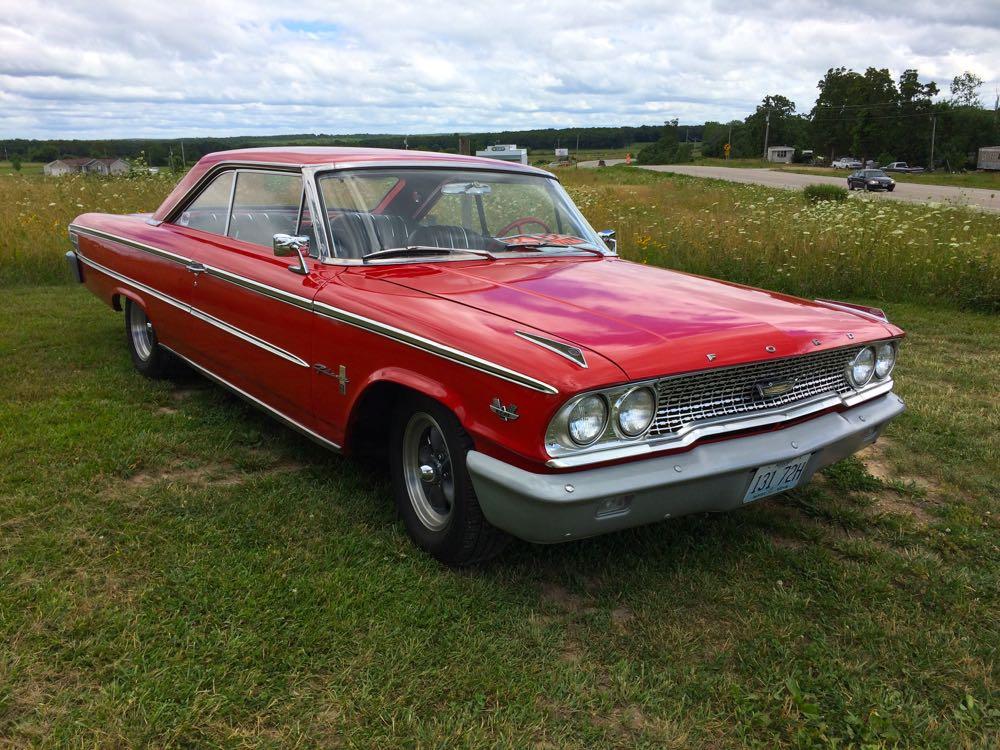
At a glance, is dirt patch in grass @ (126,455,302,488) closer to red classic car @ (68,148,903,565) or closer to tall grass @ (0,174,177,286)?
red classic car @ (68,148,903,565)

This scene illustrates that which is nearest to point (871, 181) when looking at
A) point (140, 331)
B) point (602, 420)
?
point (140, 331)

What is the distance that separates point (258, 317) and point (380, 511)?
113 centimetres

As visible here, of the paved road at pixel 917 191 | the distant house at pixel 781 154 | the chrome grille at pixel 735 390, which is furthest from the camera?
the distant house at pixel 781 154

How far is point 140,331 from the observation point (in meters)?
5.57

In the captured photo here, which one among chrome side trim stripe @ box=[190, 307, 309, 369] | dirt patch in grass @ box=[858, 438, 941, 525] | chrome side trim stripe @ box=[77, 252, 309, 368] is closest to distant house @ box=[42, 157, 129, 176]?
chrome side trim stripe @ box=[77, 252, 309, 368]

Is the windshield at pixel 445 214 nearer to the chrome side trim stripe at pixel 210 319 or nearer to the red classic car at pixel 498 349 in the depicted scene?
the red classic car at pixel 498 349

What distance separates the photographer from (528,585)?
2984 mm

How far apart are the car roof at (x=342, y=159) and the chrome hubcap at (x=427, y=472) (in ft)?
4.64

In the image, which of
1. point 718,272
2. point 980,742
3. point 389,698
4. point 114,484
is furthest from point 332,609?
point 718,272

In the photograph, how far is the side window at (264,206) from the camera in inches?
152

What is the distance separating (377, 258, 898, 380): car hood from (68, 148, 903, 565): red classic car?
0.04ft

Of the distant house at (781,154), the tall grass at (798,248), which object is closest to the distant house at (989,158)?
→ the distant house at (781,154)

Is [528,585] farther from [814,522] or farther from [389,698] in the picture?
[814,522]

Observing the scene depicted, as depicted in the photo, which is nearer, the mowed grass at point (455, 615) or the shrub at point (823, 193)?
the mowed grass at point (455, 615)
